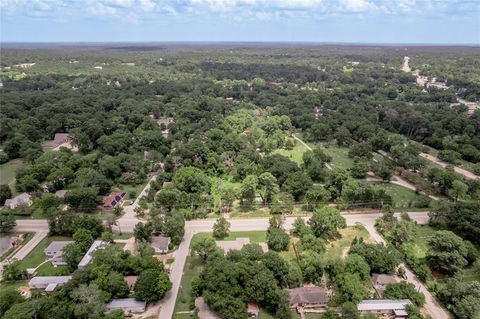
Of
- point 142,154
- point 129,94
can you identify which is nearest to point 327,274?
point 142,154

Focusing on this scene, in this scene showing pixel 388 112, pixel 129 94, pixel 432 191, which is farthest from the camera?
pixel 129 94

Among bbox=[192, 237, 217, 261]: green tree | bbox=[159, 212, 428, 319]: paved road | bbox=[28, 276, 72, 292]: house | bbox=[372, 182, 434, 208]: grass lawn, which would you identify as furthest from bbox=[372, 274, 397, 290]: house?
bbox=[28, 276, 72, 292]: house

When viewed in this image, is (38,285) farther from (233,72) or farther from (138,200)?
(233,72)

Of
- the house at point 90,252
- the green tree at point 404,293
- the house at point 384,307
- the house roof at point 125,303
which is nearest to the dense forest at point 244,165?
the house roof at point 125,303

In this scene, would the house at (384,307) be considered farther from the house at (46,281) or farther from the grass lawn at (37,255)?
the grass lawn at (37,255)

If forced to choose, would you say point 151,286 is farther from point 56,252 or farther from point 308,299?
point 56,252

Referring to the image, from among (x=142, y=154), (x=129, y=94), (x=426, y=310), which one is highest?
(x=129, y=94)

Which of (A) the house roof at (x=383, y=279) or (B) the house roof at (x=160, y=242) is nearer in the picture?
(A) the house roof at (x=383, y=279)

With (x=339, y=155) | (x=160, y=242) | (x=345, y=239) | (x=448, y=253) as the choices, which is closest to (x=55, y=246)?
(x=160, y=242)
